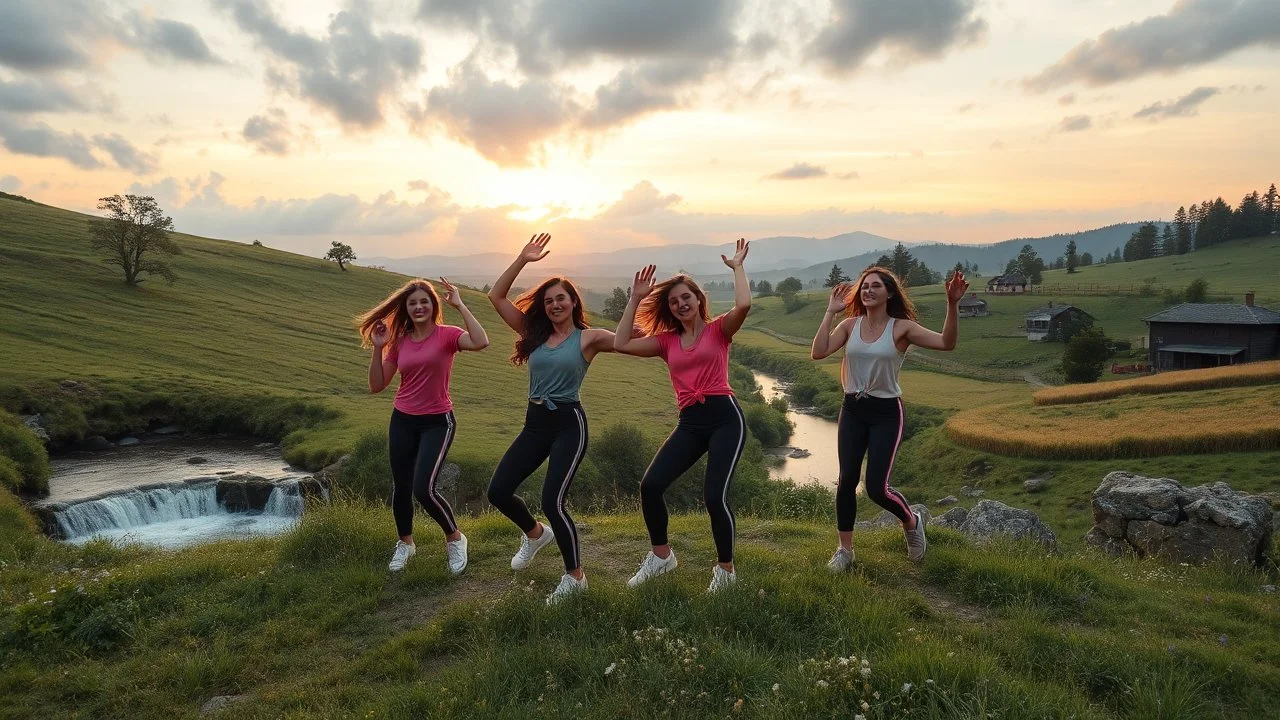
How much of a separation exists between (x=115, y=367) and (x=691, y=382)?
35.4 metres

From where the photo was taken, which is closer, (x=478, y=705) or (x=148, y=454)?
(x=478, y=705)

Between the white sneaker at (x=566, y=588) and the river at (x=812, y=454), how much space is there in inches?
990

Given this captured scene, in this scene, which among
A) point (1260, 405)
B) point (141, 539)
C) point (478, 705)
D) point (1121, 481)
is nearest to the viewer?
point (478, 705)

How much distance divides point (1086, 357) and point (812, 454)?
86.0ft

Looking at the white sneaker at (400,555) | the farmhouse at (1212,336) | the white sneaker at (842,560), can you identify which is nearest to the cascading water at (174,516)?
the white sneaker at (400,555)

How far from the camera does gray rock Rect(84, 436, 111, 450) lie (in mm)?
25094

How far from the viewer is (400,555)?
→ 288 inches

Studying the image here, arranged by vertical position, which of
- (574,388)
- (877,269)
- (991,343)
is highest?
(877,269)

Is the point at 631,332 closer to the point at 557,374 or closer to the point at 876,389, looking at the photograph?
the point at 557,374

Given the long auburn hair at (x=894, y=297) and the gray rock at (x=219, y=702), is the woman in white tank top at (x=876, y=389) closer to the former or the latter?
the long auburn hair at (x=894, y=297)

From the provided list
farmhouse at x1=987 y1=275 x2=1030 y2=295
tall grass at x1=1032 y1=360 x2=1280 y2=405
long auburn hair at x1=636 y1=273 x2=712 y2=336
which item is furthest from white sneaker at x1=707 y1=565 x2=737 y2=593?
farmhouse at x1=987 y1=275 x2=1030 y2=295

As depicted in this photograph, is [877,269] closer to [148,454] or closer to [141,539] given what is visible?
[141,539]

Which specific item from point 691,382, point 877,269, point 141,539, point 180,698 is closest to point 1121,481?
point 877,269

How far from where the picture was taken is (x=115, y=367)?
Answer: 31.4 meters
